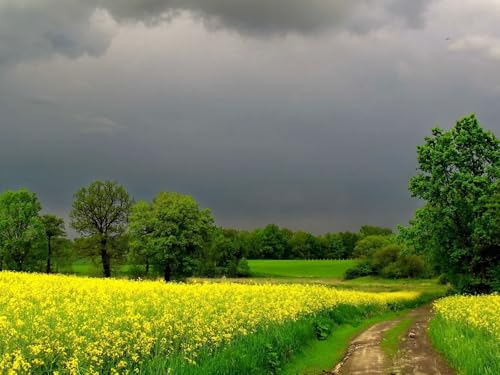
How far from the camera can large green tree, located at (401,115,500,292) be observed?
4356 centimetres

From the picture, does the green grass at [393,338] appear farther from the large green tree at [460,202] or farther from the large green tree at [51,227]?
the large green tree at [51,227]

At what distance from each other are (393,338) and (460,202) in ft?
83.1

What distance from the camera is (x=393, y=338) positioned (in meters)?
22.6

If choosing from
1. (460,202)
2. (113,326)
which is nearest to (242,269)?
(460,202)

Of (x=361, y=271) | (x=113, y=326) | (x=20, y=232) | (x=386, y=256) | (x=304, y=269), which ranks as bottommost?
(x=361, y=271)

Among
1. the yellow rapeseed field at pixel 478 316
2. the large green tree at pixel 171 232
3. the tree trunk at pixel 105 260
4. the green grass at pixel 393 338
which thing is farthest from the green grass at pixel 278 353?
the tree trunk at pixel 105 260

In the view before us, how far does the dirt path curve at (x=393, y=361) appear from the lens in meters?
14.9

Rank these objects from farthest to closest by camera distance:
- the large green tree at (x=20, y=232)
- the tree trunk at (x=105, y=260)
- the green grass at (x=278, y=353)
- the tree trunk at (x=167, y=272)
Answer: the large green tree at (x=20, y=232) < the tree trunk at (x=105, y=260) < the tree trunk at (x=167, y=272) < the green grass at (x=278, y=353)

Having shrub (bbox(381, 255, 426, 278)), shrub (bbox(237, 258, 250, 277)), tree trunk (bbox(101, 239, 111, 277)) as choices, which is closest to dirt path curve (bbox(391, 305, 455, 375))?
tree trunk (bbox(101, 239, 111, 277))

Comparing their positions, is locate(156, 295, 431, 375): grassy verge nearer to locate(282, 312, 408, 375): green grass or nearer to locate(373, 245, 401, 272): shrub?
locate(282, 312, 408, 375): green grass

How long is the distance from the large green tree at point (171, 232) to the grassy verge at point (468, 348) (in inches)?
1757

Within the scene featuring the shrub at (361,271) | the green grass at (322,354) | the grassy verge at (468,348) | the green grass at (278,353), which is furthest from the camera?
the shrub at (361,271)

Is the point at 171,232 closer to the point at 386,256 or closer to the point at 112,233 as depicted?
the point at 112,233

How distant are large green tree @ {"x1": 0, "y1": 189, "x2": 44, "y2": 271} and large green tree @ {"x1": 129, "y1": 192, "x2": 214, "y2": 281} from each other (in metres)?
19.2
